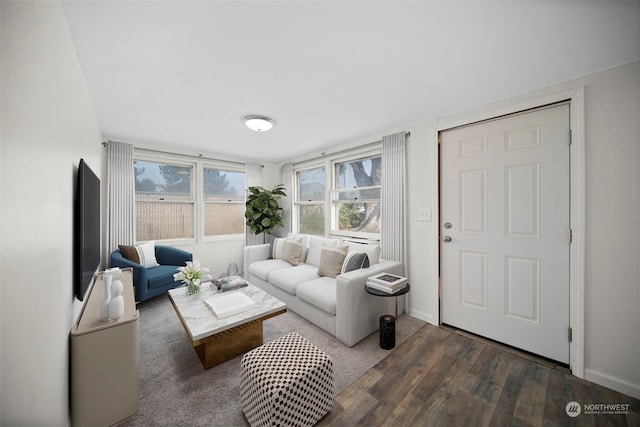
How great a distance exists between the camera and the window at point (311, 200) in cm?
429

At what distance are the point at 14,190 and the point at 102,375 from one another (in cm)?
128

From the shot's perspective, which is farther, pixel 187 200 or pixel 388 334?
pixel 187 200

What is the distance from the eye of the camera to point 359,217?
3.64 m

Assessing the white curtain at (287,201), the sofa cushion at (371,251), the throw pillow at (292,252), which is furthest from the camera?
the white curtain at (287,201)

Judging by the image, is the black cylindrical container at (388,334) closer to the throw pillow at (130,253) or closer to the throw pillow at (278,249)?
the throw pillow at (278,249)

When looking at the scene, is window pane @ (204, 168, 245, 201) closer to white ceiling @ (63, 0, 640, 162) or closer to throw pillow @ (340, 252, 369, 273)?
white ceiling @ (63, 0, 640, 162)

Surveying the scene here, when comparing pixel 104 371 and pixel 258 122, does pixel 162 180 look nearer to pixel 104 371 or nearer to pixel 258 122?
pixel 258 122

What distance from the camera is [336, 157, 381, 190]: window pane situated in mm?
3422

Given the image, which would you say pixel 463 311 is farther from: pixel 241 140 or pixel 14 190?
pixel 241 140

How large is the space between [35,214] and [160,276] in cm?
248

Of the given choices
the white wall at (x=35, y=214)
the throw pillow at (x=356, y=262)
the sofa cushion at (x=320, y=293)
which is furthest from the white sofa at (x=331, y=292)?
the white wall at (x=35, y=214)

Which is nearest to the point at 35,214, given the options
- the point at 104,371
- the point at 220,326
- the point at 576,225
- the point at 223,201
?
the point at 104,371

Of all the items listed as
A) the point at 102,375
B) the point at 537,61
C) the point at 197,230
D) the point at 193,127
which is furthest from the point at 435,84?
the point at 197,230

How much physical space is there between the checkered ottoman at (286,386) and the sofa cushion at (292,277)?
128 cm
